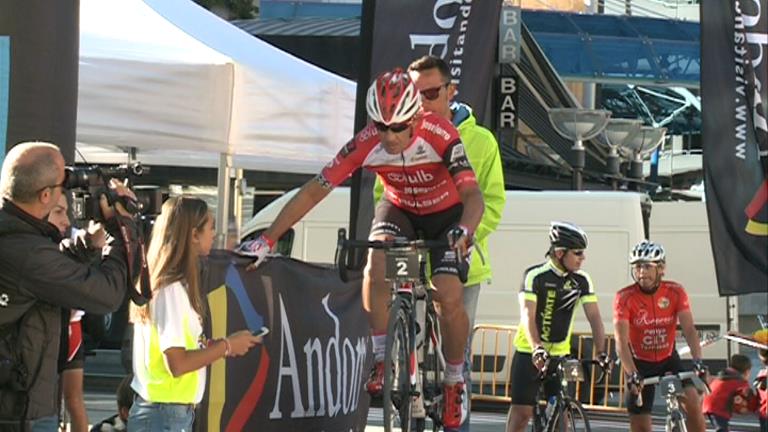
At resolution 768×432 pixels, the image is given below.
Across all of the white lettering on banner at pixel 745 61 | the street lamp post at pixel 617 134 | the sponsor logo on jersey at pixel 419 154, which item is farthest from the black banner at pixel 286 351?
the street lamp post at pixel 617 134

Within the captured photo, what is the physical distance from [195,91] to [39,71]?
3.53 metres

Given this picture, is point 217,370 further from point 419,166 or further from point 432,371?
point 419,166

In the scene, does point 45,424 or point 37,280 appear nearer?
point 37,280

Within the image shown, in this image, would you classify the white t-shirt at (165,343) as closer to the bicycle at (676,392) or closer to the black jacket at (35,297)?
the black jacket at (35,297)

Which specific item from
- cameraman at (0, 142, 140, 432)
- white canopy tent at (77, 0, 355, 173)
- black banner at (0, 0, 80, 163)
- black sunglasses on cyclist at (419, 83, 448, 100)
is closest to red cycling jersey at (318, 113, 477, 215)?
black sunglasses on cyclist at (419, 83, 448, 100)

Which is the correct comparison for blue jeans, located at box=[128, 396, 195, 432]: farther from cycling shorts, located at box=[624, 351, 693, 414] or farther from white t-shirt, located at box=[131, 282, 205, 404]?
cycling shorts, located at box=[624, 351, 693, 414]

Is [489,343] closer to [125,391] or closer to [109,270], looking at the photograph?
[125,391]

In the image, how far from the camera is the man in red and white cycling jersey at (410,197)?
8062 millimetres

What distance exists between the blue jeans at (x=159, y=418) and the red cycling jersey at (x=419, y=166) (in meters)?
1.94

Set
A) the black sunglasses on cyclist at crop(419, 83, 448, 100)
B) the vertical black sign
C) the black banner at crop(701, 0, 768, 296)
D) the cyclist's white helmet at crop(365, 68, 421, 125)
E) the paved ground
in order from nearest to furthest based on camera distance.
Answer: the cyclist's white helmet at crop(365, 68, 421, 125) < the black sunglasses on cyclist at crop(419, 83, 448, 100) < the black banner at crop(701, 0, 768, 296) < the paved ground < the vertical black sign

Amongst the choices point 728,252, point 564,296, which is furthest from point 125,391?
→ point 728,252

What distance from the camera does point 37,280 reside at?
5.84 meters

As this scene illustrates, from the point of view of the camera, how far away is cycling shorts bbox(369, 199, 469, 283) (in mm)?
8461

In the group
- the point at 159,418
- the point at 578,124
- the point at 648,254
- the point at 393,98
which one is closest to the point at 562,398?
the point at 648,254
